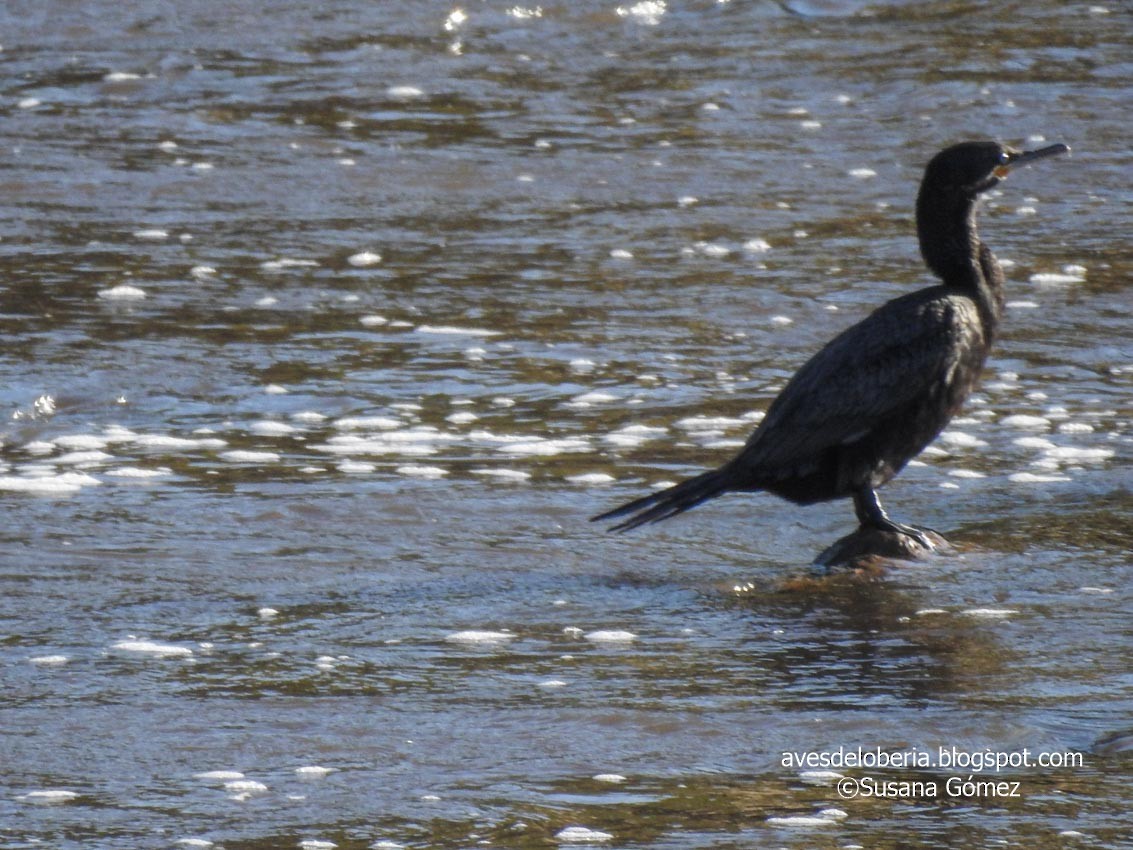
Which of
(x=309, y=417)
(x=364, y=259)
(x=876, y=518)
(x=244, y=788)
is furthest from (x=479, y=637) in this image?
(x=364, y=259)

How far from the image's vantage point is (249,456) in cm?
673

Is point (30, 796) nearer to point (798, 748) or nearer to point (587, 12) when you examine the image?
point (798, 748)

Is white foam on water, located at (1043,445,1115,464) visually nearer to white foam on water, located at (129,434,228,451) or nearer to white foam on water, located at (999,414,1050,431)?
white foam on water, located at (999,414,1050,431)

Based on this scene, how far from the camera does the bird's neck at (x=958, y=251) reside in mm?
6082

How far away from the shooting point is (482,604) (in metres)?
5.34

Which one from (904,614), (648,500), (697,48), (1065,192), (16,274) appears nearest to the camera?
(904,614)

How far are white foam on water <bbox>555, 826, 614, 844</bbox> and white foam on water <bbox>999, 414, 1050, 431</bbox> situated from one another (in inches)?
137

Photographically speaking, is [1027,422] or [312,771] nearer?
[312,771]

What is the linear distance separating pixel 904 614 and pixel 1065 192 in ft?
18.7

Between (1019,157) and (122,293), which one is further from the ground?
(1019,157)

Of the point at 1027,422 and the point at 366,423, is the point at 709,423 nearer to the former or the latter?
the point at 1027,422

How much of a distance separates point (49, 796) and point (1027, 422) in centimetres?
397

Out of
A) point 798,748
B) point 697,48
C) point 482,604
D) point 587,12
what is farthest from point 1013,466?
point 587,12

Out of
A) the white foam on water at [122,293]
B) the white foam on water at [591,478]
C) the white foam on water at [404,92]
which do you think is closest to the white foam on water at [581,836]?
the white foam on water at [591,478]
